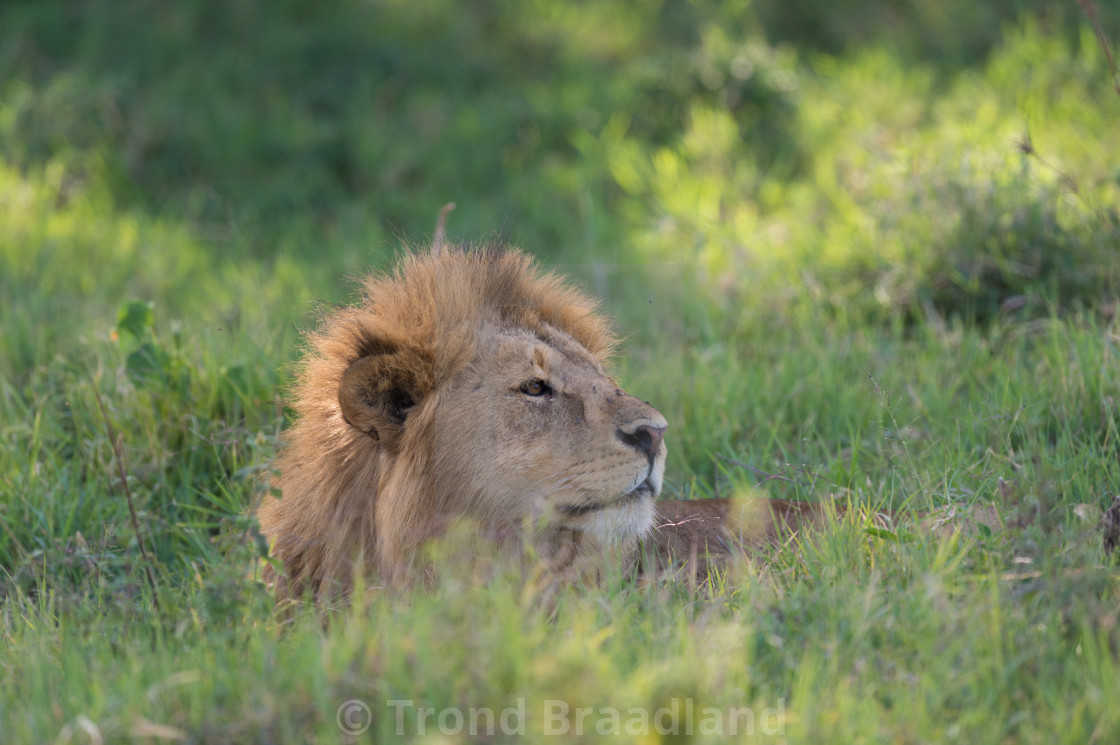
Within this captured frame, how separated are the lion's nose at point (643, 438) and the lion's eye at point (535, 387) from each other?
0.26 meters

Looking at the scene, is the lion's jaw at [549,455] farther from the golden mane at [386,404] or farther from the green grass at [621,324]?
the green grass at [621,324]

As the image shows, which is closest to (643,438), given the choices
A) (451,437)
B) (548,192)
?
(451,437)

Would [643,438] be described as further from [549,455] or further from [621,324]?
[621,324]

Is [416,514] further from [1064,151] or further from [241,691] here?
[1064,151]

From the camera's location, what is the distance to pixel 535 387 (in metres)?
3.04

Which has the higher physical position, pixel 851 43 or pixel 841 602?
pixel 851 43

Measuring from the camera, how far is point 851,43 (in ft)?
29.0

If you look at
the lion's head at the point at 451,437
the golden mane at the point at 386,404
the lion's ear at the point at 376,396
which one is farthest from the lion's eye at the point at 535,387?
the lion's ear at the point at 376,396

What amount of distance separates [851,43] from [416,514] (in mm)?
7168

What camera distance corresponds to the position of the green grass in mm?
2375

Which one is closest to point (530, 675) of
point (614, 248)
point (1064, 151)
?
point (614, 248)

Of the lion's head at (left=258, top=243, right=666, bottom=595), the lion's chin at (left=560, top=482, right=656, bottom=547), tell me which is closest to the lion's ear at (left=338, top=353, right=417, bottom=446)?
the lion's head at (left=258, top=243, right=666, bottom=595)

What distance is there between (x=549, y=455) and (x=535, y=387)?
23 cm

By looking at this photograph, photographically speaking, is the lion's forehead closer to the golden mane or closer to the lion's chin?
the golden mane
